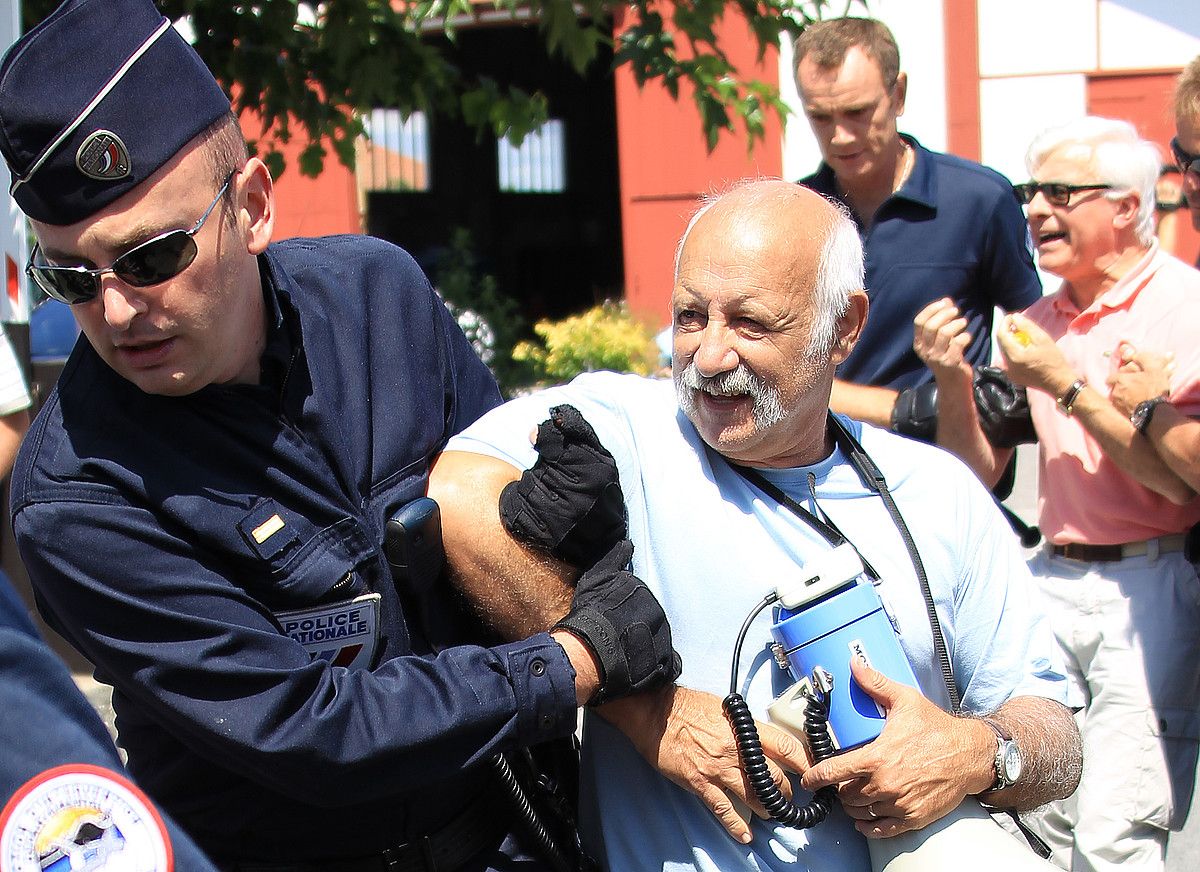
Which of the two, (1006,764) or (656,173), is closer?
(1006,764)

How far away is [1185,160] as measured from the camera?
3707mm

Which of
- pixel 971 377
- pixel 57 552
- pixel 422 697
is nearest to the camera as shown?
pixel 57 552

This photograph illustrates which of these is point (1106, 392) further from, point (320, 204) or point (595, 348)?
point (320, 204)

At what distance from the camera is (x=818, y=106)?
4055 millimetres

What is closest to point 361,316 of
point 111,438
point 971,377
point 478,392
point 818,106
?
point 478,392

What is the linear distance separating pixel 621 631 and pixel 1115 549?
223cm

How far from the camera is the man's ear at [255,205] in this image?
196 cm

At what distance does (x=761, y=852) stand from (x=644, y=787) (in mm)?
218

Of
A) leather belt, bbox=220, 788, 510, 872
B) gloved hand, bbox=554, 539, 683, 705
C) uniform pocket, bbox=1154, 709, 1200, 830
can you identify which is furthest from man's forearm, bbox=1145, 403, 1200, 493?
leather belt, bbox=220, 788, 510, 872

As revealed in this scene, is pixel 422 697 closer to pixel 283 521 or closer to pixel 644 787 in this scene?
pixel 283 521

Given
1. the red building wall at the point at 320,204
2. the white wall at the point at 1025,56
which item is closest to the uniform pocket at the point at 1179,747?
the white wall at the point at 1025,56

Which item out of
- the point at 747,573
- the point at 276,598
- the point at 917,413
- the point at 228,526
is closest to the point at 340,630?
the point at 276,598

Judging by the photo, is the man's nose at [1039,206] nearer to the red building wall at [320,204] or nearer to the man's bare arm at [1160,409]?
the man's bare arm at [1160,409]

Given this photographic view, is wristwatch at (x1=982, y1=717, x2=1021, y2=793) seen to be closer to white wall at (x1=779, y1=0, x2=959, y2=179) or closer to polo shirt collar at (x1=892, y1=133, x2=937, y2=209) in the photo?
polo shirt collar at (x1=892, y1=133, x2=937, y2=209)
